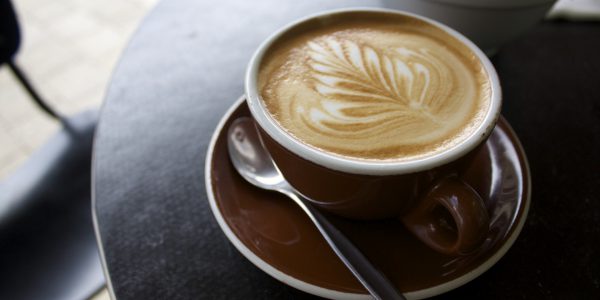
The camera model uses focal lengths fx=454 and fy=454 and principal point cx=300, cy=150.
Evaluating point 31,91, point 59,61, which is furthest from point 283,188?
point 59,61

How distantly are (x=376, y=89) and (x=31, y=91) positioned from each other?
0.93 m

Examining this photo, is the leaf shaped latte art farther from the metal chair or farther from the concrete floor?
the concrete floor

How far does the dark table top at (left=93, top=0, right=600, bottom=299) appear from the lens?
53 centimetres

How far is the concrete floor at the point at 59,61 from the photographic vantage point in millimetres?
1843

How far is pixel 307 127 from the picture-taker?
21.7 inches

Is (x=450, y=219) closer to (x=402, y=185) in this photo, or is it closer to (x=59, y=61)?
(x=402, y=185)

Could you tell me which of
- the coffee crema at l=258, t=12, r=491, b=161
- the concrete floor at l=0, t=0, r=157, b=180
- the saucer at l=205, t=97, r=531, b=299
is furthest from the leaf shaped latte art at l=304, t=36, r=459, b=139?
the concrete floor at l=0, t=0, r=157, b=180

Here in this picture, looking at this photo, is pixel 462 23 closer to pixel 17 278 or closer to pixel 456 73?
pixel 456 73

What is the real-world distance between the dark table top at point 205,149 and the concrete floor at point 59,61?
1143mm

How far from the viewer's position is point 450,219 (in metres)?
0.53

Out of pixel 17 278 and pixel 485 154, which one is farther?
pixel 17 278

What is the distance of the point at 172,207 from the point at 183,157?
0.31 ft

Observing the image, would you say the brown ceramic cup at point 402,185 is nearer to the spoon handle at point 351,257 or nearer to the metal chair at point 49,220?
the spoon handle at point 351,257

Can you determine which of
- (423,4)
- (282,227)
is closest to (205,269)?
(282,227)
